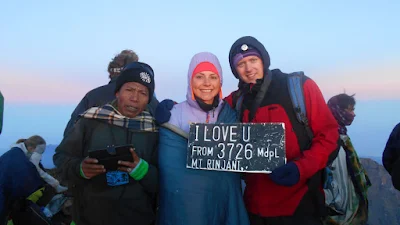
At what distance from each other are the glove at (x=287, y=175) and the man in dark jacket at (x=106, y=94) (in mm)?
1851

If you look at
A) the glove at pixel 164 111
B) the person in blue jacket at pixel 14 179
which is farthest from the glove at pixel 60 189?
the glove at pixel 164 111

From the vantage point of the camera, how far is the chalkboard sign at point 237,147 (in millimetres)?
2918

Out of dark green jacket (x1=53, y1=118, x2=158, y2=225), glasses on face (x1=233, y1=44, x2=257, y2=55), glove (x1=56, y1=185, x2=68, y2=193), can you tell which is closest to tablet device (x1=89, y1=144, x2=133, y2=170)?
dark green jacket (x1=53, y1=118, x2=158, y2=225)

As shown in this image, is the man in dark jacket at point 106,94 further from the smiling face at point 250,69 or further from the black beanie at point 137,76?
the smiling face at point 250,69

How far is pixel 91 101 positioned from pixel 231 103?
6.04 feet

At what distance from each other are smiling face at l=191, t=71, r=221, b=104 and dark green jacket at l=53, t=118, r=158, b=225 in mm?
687

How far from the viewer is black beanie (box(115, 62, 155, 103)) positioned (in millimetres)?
3303

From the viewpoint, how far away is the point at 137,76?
330cm

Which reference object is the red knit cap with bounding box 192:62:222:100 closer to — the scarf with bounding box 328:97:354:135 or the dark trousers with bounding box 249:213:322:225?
the dark trousers with bounding box 249:213:322:225

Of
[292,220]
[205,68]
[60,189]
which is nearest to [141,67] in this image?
[205,68]

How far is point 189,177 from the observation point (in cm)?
313

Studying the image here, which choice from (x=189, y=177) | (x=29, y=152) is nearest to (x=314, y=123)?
(x=189, y=177)

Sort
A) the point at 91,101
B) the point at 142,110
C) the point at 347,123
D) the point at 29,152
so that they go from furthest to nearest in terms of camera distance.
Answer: the point at 29,152 → the point at 347,123 → the point at 91,101 → the point at 142,110

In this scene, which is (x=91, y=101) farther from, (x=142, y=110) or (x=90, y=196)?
(x=90, y=196)
